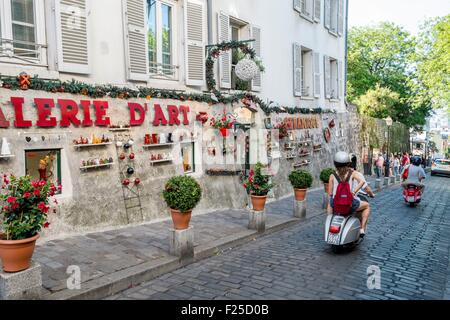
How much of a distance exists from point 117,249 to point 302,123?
409 inches

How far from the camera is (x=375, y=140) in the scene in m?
26.4

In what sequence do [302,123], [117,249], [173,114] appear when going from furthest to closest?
[302,123] < [173,114] < [117,249]

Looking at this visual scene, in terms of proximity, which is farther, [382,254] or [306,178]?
[306,178]

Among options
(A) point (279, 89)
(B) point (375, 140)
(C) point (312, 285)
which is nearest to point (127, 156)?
(C) point (312, 285)

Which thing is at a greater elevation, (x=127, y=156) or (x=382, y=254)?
(x=127, y=156)

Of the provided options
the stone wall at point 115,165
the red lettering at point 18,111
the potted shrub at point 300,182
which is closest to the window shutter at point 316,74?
the stone wall at point 115,165

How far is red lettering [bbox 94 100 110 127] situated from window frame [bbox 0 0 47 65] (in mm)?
1142

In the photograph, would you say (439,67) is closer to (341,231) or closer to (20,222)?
(341,231)

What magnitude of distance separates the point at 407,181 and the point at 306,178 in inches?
200

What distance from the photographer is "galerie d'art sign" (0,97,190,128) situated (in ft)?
20.6

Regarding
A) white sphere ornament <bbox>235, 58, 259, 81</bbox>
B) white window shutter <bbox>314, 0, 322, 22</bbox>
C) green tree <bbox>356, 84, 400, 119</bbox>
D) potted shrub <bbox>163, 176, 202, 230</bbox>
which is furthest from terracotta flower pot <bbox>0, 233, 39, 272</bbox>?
green tree <bbox>356, 84, 400, 119</bbox>

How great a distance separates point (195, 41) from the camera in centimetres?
977

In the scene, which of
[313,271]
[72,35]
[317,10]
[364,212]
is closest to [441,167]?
[317,10]
